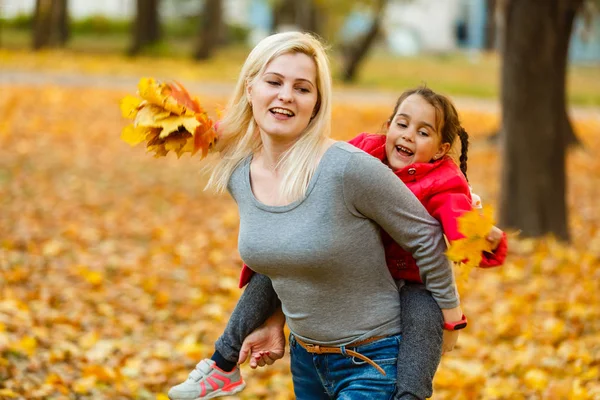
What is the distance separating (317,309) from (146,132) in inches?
36.7

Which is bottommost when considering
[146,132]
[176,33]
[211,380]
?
[176,33]

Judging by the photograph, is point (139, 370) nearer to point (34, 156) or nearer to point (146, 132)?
point (146, 132)

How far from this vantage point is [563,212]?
9133 mm

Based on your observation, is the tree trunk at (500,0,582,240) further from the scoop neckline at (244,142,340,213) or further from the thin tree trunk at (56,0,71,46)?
the thin tree trunk at (56,0,71,46)

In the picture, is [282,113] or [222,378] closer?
[282,113]

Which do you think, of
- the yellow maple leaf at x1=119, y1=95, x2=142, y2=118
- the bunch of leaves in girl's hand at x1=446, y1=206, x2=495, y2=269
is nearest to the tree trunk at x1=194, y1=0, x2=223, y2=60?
the yellow maple leaf at x1=119, y1=95, x2=142, y2=118

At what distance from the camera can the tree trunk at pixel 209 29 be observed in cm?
3061

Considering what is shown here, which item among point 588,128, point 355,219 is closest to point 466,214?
point 355,219

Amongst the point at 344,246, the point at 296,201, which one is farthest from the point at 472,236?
the point at 296,201

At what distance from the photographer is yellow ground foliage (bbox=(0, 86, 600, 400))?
5.40 metres

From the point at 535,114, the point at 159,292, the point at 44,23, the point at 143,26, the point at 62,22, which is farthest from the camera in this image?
the point at 62,22

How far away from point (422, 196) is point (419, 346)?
19.4 inches

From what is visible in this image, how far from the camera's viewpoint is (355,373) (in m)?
2.99

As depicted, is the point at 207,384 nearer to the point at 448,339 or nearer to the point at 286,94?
the point at 448,339
